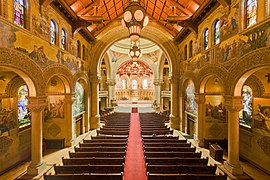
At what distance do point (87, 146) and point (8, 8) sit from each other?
24.7ft

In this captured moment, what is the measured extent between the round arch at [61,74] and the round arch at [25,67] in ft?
2.10

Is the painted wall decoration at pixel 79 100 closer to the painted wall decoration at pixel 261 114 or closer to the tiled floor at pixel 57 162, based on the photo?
the tiled floor at pixel 57 162

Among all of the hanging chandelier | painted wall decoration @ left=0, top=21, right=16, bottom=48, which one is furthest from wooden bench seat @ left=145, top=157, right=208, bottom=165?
painted wall decoration @ left=0, top=21, right=16, bottom=48

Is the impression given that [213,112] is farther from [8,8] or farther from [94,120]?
[8,8]

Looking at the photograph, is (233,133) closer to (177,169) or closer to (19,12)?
(177,169)

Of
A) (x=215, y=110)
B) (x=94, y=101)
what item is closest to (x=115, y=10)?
(x=94, y=101)

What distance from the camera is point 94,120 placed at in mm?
18094

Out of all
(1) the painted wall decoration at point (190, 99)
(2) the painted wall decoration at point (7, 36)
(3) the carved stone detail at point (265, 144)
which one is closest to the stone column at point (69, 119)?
(2) the painted wall decoration at point (7, 36)

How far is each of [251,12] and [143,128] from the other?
10.7 meters

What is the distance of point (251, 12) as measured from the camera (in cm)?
719

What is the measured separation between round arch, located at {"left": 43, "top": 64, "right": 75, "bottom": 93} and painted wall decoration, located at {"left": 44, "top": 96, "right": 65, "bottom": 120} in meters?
1.03

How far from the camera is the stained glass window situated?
22.6 ft

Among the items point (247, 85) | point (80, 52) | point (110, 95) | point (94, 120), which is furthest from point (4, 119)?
point (110, 95)

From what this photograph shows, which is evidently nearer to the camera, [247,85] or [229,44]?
[229,44]
